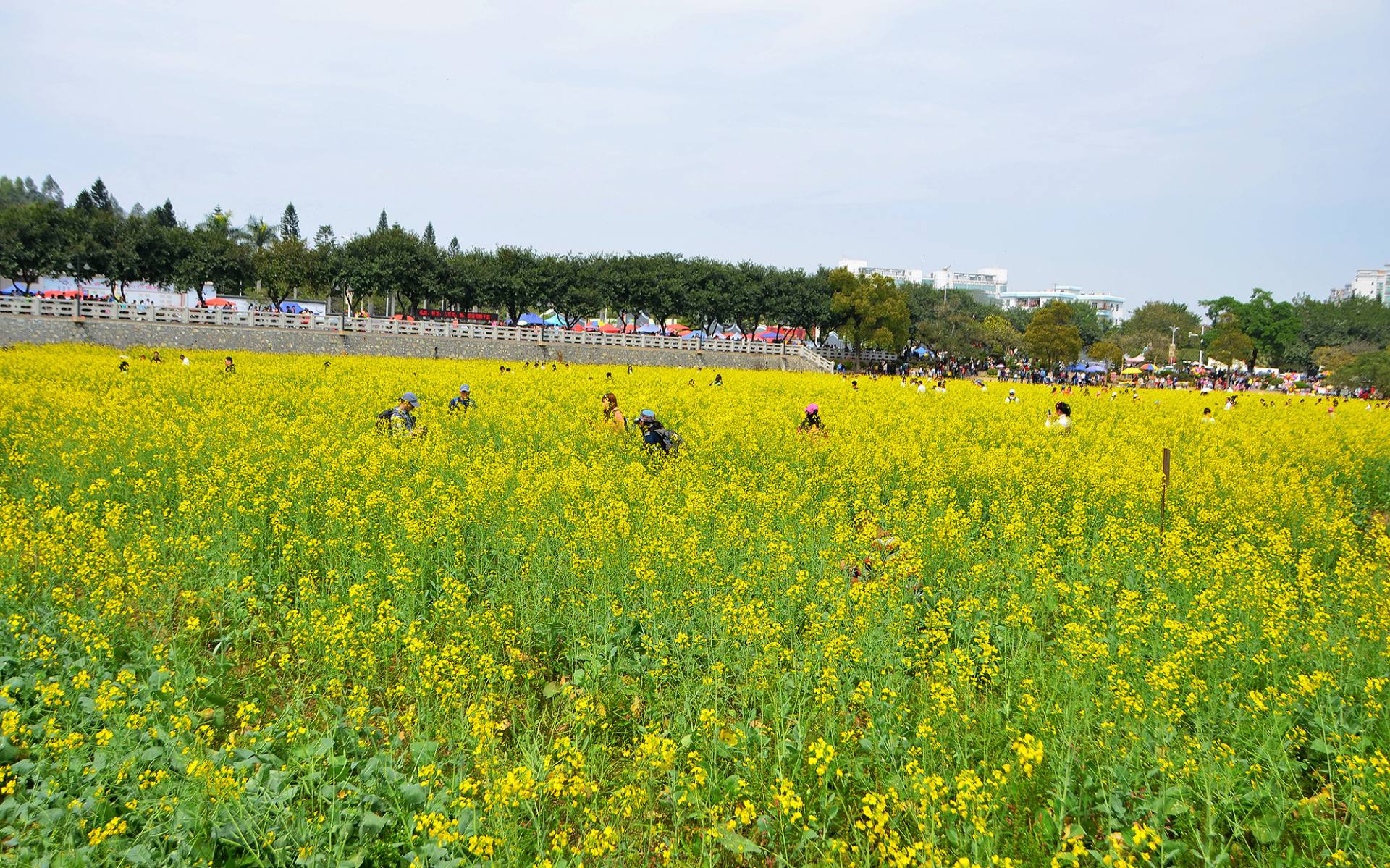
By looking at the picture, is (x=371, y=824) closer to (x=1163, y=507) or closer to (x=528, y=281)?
(x=1163, y=507)

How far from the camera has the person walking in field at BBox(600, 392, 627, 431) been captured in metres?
13.4

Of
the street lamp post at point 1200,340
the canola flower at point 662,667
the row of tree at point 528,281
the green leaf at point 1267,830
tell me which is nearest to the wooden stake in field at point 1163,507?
the canola flower at point 662,667

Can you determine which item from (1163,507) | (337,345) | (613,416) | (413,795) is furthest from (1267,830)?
(337,345)

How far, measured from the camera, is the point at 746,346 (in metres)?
58.5

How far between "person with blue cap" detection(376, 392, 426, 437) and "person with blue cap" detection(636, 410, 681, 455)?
3.58 m

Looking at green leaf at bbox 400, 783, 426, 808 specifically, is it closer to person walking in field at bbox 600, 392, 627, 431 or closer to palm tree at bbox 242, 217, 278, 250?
person walking in field at bbox 600, 392, 627, 431

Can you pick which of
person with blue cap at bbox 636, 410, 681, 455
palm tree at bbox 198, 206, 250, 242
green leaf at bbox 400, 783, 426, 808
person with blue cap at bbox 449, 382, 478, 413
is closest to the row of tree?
palm tree at bbox 198, 206, 250, 242

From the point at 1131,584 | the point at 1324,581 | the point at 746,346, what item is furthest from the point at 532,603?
→ the point at 746,346

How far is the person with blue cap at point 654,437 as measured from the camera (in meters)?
11.8

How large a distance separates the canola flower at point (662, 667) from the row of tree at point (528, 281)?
5245 cm

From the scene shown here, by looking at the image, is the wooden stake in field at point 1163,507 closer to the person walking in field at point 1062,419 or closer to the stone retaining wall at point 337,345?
the person walking in field at point 1062,419

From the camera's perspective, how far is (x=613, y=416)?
13688mm

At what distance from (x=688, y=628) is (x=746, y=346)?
5340cm

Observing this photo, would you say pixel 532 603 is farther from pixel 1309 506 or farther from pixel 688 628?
pixel 1309 506
